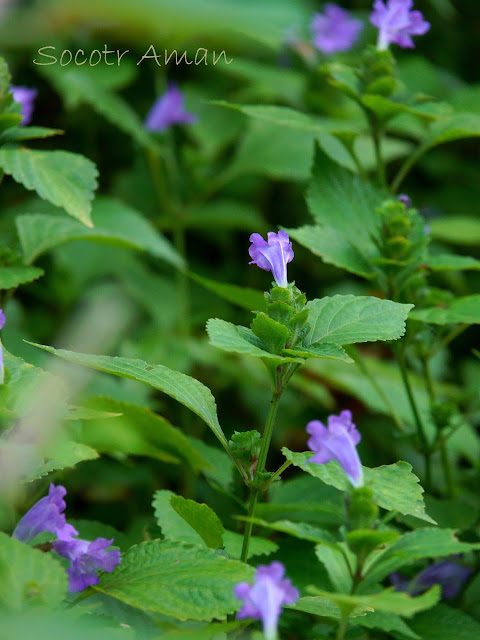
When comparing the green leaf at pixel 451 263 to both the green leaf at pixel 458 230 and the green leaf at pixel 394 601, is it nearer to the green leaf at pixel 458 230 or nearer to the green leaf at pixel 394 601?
the green leaf at pixel 394 601

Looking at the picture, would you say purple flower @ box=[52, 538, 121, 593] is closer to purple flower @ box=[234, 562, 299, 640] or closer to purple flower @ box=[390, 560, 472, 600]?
purple flower @ box=[234, 562, 299, 640]

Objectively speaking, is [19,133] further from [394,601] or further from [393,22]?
[394,601]

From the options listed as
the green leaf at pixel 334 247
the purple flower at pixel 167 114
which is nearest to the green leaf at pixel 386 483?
the green leaf at pixel 334 247

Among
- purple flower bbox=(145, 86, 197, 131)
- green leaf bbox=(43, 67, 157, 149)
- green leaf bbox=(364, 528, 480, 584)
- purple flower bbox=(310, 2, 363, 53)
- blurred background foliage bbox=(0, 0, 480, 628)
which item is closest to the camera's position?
green leaf bbox=(364, 528, 480, 584)

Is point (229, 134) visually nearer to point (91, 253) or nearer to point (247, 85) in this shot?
point (247, 85)

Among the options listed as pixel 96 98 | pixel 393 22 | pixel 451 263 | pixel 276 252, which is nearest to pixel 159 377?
pixel 276 252

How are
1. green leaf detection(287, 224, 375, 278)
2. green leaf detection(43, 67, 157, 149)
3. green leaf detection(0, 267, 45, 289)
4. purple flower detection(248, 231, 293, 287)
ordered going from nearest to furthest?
purple flower detection(248, 231, 293, 287), green leaf detection(0, 267, 45, 289), green leaf detection(287, 224, 375, 278), green leaf detection(43, 67, 157, 149)

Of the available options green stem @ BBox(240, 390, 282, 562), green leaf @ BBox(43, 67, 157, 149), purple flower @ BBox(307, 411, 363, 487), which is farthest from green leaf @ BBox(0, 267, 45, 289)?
green leaf @ BBox(43, 67, 157, 149)
